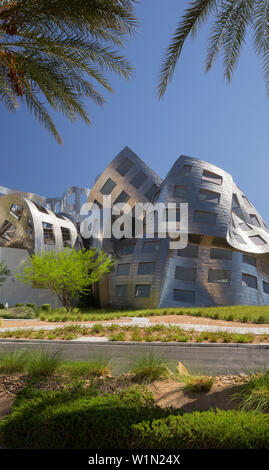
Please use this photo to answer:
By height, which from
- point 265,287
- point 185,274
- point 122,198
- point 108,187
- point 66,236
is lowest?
point 265,287

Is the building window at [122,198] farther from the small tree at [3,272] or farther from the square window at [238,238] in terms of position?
the small tree at [3,272]

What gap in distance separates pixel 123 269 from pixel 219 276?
389 inches

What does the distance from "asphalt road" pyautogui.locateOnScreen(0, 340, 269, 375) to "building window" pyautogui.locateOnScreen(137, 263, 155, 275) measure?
59.5ft

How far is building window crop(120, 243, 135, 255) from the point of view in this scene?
35188 mm

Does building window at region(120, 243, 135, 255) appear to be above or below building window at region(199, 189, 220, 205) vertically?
below

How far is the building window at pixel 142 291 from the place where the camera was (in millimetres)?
31547

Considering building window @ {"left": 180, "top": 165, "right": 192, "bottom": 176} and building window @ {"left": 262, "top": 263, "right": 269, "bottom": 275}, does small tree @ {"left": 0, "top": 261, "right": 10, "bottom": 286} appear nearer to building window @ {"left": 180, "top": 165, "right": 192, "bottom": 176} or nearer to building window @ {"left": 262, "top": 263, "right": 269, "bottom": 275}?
building window @ {"left": 180, "top": 165, "right": 192, "bottom": 176}

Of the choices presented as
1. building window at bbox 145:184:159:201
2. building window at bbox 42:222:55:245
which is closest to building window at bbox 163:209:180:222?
building window at bbox 145:184:159:201

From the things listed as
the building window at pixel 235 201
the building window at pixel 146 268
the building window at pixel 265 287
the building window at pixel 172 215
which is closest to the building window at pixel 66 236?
the building window at pixel 146 268

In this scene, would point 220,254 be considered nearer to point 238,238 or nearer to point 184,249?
point 238,238

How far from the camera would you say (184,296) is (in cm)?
3100

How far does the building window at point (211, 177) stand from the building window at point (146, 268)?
1158 centimetres

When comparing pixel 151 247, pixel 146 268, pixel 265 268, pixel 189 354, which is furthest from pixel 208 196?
pixel 189 354
